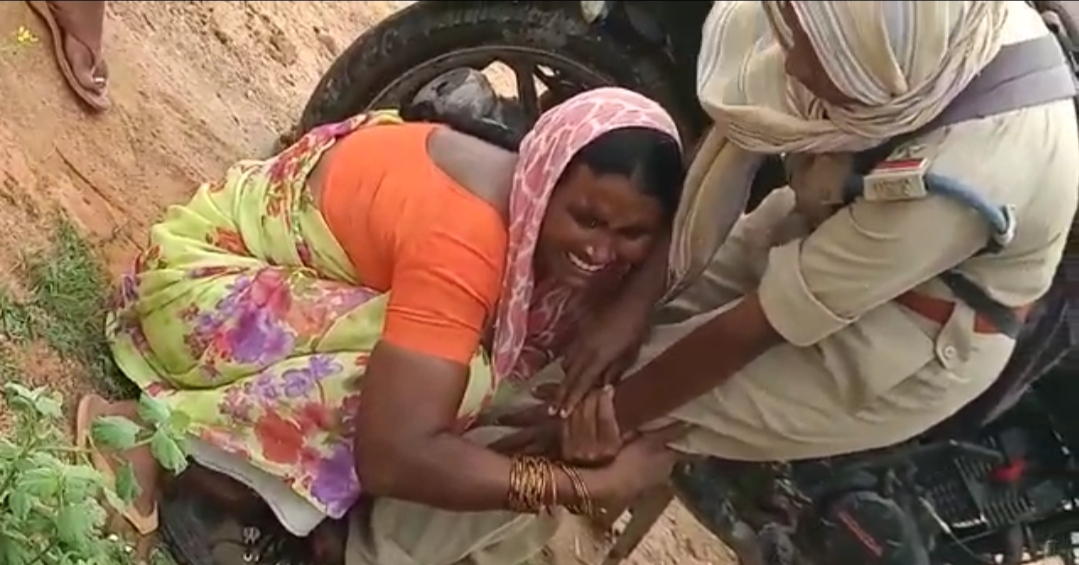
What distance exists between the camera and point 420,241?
2.20m

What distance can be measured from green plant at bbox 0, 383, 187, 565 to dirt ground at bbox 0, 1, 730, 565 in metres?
0.48

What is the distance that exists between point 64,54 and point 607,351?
4.64 ft

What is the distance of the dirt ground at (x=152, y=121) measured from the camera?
9.62 feet

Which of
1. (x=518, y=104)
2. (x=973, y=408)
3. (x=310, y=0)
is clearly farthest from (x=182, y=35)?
(x=973, y=408)

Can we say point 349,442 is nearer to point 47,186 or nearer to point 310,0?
point 47,186

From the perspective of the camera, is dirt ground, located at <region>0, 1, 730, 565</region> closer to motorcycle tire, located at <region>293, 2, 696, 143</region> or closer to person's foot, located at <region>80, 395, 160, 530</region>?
person's foot, located at <region>80, 395, 160, 530</region>

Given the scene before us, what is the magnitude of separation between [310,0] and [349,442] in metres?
2.08

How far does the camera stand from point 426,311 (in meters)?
2.15

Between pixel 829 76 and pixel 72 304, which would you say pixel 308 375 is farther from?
pixel 829 76

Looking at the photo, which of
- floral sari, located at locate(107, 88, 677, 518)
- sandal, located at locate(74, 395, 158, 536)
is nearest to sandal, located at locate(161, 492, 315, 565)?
sandal, located at locate(74, 395, 158, 536)

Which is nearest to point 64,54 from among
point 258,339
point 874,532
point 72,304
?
point 72,304

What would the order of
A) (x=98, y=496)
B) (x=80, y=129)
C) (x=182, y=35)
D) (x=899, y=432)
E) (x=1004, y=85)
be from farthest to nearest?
1. (x=182, y=35)
2. (x=80, y=129)
3. (x=98, y=496)
4. (x=899, y=432)
5. (x=1004, y=85)

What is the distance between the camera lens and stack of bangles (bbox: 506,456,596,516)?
2197 millimetres

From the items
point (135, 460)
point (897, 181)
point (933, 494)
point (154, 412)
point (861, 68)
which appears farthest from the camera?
point (135, 460)
